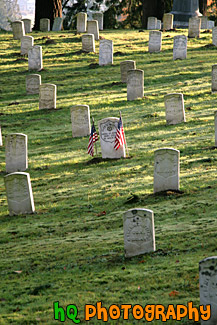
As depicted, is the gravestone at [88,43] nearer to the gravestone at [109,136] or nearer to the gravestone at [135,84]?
the gravestone at [135,84]

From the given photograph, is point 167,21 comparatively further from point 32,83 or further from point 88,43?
point 32,83

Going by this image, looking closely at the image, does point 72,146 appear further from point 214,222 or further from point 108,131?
point 214,222

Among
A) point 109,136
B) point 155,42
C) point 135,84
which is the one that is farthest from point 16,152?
point 155,42

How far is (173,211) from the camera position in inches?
458

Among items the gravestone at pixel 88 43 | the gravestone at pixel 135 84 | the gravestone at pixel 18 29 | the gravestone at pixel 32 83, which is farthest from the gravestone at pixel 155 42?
the gravestone at pixel 135 84

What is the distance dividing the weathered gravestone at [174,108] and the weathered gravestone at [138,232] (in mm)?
9865

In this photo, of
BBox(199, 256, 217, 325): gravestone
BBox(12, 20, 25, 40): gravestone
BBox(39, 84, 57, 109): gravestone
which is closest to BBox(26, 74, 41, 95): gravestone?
BBox(39, 84, 57, 109): gravestone

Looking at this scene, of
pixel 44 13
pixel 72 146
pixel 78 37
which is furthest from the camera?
pixel 44 13

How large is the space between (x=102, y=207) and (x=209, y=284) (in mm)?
5515

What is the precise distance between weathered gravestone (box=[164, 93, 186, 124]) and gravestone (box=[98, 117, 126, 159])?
11.8ft

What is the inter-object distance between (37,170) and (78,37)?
20512mm

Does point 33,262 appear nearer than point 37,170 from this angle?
Yes

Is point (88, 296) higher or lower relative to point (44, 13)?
lower

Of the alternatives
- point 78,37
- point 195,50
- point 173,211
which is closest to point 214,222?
point 173,211
